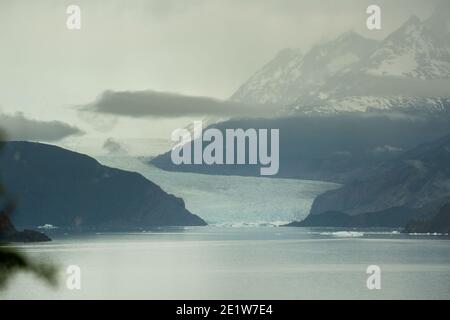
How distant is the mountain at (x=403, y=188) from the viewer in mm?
145875

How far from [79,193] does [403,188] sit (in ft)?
180

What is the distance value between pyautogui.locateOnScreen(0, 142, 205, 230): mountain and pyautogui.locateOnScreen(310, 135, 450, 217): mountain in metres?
24.0

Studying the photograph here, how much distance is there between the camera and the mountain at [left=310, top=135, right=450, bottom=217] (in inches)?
5743

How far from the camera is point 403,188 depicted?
152750mm

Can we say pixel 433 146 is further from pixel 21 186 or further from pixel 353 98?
pixel 21 186

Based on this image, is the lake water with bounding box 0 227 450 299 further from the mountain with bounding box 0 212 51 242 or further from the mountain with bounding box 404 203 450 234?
the mountain with bounding box 404 203 450 234

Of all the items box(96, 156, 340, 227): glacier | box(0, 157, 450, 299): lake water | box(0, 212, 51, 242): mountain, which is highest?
box(96, 156, 340, 227): glacier

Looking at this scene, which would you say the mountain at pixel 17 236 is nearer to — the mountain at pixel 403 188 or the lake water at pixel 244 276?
the lake water at pixel 244 276

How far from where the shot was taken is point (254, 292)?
30.0 metres

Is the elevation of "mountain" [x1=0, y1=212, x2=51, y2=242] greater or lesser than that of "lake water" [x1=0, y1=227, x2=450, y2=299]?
greater

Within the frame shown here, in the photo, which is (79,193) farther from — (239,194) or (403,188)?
(239,194)

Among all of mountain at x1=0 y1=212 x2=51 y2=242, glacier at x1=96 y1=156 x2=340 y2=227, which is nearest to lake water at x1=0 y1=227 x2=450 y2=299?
mountain at x1=0 y1=212 x2=51 y2=242
